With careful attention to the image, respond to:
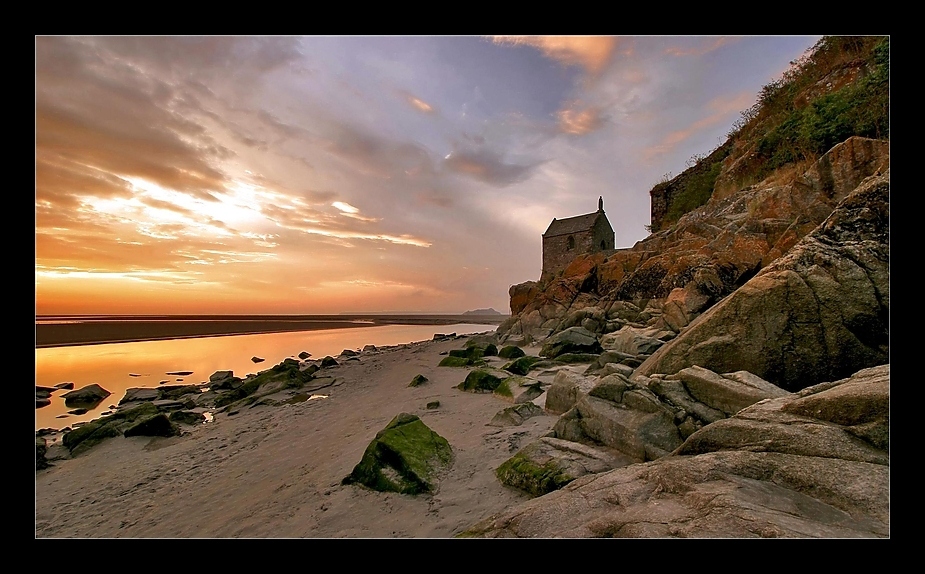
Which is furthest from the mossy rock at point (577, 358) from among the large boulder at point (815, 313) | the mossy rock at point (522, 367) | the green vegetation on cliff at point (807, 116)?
the green vegetation on cliff at point (807, 116)

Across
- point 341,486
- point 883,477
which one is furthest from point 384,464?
point 883,477

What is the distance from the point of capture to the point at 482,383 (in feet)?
32.6

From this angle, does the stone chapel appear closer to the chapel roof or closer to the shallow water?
the chapel roof

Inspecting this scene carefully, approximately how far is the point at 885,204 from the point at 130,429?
17.1 metres

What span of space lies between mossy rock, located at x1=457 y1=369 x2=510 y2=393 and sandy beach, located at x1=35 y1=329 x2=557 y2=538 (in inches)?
12.4

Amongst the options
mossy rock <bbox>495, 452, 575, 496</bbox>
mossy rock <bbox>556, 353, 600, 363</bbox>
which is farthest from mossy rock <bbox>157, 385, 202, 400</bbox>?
mossy rock <bbox>495, 452, 575, 496</bbox>

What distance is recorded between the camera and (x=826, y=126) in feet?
54.9

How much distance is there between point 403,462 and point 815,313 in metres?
6.99

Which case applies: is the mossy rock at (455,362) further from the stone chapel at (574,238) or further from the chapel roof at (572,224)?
the chapel roof at (572,224)

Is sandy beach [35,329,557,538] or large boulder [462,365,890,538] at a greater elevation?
large boulder [462,365,890,538]

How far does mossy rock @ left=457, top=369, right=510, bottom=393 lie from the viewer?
9773 mm
